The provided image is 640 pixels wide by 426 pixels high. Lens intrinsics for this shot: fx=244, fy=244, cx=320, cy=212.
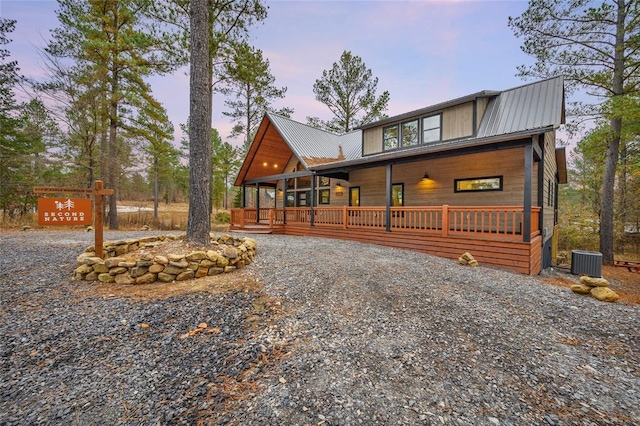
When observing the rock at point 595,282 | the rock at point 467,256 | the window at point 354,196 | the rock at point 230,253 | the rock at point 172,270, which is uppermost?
the window at point 354,196

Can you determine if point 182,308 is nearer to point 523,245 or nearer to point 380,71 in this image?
point 523,245

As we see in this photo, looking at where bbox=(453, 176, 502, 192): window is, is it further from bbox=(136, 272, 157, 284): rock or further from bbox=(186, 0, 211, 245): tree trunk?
bbox=(136, 272, 157, 284): rock

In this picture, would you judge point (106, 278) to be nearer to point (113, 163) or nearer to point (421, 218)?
point (421, 218)

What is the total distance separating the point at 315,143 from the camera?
13.4m

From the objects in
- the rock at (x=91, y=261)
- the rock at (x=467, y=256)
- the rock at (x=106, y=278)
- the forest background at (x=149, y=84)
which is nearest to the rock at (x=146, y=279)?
the rock at (x=106, y=278)

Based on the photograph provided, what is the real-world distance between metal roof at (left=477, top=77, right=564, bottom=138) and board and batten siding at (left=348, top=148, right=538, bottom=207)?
966 millimetres

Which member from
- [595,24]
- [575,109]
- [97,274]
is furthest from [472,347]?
[595,24]

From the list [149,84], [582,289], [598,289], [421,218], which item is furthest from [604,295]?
[149,84]

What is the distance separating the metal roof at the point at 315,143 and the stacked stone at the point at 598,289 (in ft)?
30.5

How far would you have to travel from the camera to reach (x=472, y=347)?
2.67m

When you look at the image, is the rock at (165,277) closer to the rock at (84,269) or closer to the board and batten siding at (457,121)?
the rock at (84,269)

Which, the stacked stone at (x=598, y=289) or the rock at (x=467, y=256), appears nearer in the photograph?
the stacked stone at (x=598, y=289)

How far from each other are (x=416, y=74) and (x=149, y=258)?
20016mm

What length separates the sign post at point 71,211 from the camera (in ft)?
14.8
